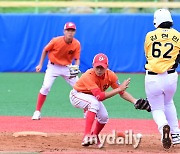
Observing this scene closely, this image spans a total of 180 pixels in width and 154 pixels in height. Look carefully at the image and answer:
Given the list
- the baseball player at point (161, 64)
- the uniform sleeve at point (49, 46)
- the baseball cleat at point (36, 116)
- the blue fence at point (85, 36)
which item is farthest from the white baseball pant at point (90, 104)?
the blue fence at point (85, 36)

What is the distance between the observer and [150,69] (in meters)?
8.97

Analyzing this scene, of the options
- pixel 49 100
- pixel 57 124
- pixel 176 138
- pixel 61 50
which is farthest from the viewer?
pixel 49 100

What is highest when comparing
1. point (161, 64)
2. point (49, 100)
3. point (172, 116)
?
point (49, 100)

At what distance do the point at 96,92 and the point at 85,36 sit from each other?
562 inches

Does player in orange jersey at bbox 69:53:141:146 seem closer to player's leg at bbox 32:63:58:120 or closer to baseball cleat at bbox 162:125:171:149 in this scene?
baseball cleat at bbox 162:125:171:149

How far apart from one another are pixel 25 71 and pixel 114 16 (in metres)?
3.97

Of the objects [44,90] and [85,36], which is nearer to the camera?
[44,90]

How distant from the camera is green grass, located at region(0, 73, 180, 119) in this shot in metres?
13.6

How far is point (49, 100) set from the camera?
51.8 ft

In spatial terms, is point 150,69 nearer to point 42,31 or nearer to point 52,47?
point 52,47

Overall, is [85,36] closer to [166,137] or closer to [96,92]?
[96,92]

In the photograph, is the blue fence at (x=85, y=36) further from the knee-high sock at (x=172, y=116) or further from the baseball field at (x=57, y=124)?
the knee-high sock at (x=172, y=116)

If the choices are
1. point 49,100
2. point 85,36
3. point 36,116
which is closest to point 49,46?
point 36,116

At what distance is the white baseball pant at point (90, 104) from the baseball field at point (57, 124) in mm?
450
